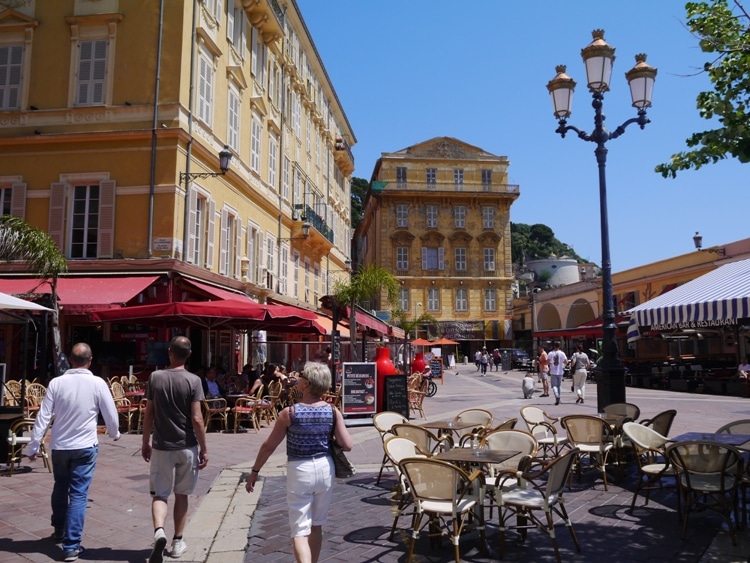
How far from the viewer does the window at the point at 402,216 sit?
55.2 metres

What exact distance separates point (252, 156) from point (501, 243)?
38.2m

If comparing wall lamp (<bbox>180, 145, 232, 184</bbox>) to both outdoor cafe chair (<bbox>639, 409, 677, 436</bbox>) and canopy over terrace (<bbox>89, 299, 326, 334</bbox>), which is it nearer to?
canopy over terrace (<bbox>89, 299, 326, 334</bbox>)

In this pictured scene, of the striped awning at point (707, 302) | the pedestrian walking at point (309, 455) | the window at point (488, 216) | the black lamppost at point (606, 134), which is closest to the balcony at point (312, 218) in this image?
the black lamppost at point (606, 134)

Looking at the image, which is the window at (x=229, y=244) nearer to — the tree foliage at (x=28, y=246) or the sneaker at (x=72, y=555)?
the tree foliage at (x=28, y=246)

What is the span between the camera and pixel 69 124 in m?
15.6

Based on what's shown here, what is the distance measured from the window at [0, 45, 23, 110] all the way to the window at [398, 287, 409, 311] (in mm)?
39418

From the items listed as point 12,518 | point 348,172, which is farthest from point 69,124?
point 348,172

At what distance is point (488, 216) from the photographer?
55.5 metres

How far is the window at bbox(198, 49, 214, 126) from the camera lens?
1634cm

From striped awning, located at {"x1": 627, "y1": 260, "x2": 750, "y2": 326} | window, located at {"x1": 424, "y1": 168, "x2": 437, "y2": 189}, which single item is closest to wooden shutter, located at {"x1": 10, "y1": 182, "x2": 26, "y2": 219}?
striped awning, located at {"x1": 627, "y1": 260, "x2": 750, "y2": 326}

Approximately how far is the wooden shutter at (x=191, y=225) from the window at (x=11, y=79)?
5129mm

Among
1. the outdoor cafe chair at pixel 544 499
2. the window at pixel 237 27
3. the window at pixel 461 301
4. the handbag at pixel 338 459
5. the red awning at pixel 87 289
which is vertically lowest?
the outdoor cafe chair at pixel 544 499

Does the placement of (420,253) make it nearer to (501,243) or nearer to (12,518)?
(501,243)

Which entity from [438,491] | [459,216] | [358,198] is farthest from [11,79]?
[358,198]
